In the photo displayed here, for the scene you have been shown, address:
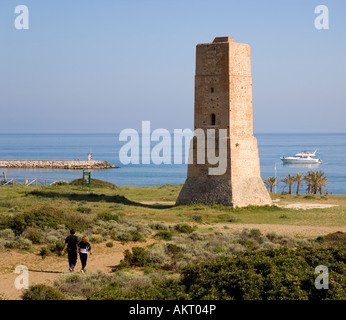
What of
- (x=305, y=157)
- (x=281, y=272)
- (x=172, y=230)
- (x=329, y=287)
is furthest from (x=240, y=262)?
(x=305, y=157)

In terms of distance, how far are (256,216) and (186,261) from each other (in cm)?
1323

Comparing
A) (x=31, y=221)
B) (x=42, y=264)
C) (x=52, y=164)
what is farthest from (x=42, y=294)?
(x=52, y=164)

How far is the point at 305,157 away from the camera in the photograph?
426 ft

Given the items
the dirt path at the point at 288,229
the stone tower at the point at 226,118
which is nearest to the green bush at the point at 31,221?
the dirt path at the point at 288,229

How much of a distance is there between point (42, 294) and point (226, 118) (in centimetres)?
1973

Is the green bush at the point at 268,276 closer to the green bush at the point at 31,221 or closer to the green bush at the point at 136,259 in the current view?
the green bush at the point at 136,259

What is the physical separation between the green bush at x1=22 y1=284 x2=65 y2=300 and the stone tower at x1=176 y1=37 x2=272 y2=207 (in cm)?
1879

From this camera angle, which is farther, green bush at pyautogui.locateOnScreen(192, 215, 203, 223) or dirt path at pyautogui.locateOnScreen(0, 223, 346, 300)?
green bush at pyautogui.locateOnScreen(192, 215, 203, 223)

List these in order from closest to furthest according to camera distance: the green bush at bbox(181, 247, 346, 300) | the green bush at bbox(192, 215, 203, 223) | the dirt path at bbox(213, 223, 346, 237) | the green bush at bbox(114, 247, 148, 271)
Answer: the green bush at bbox(181, 247, 346, 300)
the green bush at bbox(114, 247, 148, 271)
the dirt path at bbox(213, 223, 346, 237)
the green bush at bbox(192, 215, 203, 223)

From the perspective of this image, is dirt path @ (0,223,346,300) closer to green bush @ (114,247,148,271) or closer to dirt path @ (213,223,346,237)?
green bush @ (114,247,148,271)

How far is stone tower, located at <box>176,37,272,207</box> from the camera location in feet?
98.5

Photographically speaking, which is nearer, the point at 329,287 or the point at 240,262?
the point at 329,287

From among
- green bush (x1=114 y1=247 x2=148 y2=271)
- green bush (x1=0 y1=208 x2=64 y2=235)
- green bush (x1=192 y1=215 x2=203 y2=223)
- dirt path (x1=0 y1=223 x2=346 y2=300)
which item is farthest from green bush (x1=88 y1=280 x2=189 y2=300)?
green bush (x1=192 y1=215 x2=203 y2=223)
